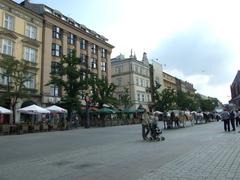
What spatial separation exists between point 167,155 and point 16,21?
124ft

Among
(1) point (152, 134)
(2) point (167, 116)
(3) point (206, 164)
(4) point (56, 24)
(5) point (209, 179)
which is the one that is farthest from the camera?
(4) point (56, 24)

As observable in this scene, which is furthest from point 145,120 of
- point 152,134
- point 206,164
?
point 206,164

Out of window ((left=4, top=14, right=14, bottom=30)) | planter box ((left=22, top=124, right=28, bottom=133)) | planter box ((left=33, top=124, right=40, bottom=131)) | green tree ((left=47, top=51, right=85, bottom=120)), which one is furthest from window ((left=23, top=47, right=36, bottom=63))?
planter box ((left=22, top=124, right=28, bottom=133))

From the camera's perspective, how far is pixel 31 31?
45.5 metres

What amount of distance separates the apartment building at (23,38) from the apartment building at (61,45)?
1247 millimetres

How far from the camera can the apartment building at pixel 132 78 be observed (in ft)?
262

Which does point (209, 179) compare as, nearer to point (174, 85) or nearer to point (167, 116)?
point (167, 116)

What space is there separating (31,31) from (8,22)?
4641 mm

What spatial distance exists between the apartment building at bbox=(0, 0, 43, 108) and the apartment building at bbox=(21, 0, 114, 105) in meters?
1.25

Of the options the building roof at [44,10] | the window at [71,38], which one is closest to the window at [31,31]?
the building roof at [44,10]

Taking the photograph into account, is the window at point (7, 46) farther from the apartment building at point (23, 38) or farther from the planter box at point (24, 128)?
the planter box at point (24, 128)

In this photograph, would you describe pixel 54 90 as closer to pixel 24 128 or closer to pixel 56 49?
pixel 56 49

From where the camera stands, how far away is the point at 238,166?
8.27 m

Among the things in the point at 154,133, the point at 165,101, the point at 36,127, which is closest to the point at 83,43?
the point at 36,127
